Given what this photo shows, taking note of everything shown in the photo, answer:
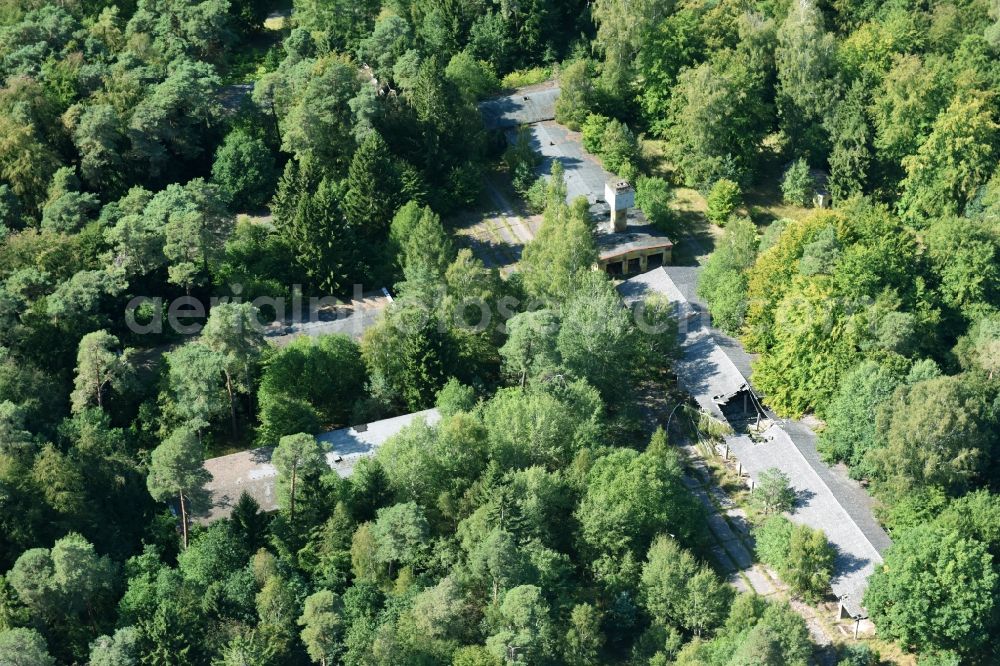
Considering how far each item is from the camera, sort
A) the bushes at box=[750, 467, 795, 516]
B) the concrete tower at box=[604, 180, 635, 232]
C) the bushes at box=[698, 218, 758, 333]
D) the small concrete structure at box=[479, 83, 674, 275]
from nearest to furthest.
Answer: the bushes at box=[750, 467, 795, 516], the bushes at box=[698, 218, 758, 333], the concrete tower at box=[604, 180, 635, 232], the small concrete structure at box=[479, 83, 674, 275]

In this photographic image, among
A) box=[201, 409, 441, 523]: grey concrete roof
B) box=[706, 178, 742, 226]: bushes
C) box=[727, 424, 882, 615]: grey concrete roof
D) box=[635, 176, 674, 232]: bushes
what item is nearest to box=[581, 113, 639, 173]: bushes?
box=[635, 176, 674, 232]: bushes

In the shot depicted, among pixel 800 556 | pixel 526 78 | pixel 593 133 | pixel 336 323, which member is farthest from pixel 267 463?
pixel 526 78

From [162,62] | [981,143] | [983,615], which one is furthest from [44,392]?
[981,143]

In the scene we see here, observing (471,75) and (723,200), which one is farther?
(471,75)

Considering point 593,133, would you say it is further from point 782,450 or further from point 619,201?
point 782,450

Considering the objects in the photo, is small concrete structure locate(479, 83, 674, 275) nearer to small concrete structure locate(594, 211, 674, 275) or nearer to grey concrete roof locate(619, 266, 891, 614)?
small concrete structure locate(594, 211, 674, 275)

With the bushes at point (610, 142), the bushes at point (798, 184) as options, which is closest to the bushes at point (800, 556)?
the bushes at point (798, 184)
